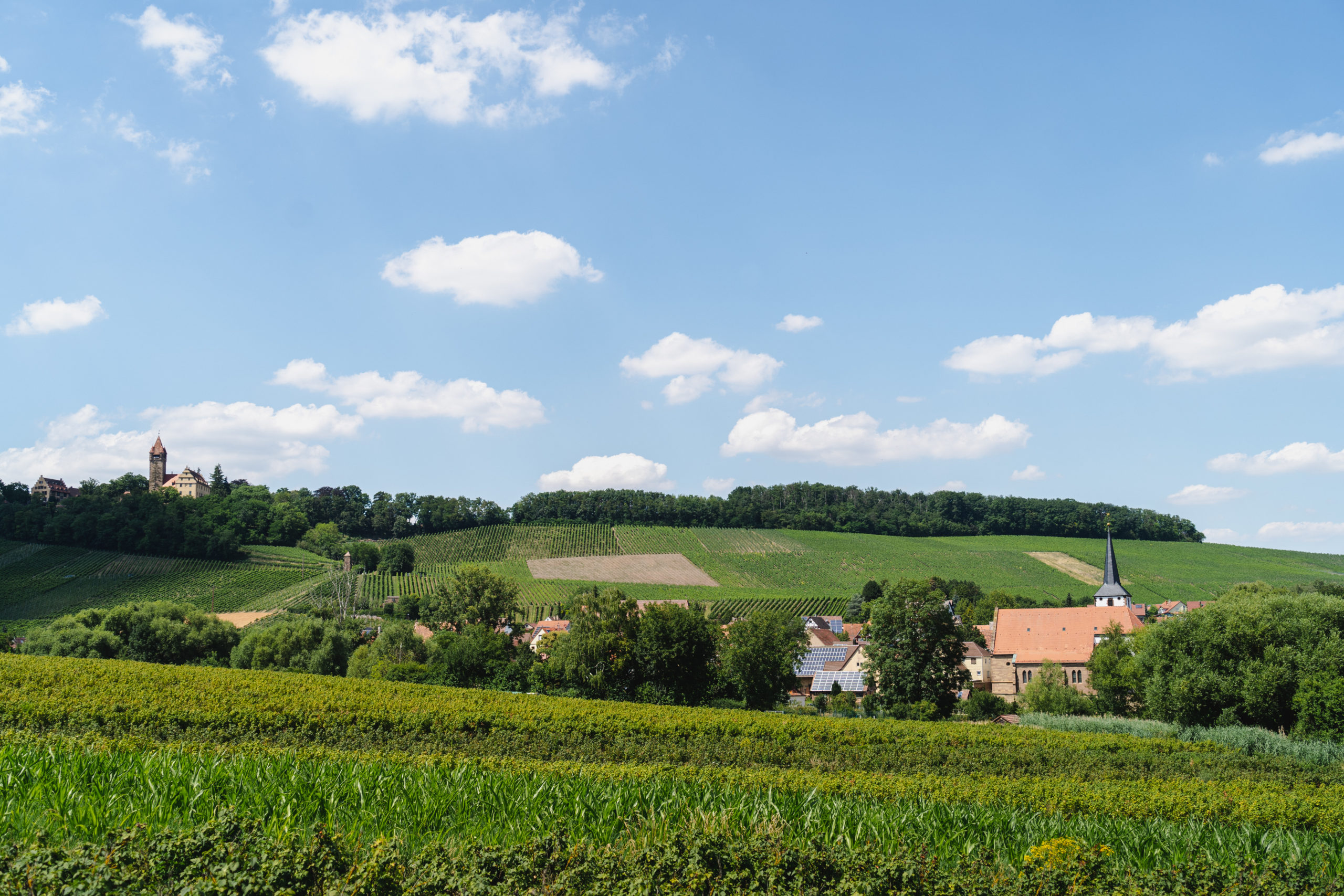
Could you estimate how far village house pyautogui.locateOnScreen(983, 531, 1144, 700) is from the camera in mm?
74375

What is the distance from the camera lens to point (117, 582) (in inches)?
3354

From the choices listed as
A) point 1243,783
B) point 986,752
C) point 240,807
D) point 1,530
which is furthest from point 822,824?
point 1,530

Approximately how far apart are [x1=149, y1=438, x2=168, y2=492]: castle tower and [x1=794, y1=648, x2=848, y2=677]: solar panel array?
15527 centimetres

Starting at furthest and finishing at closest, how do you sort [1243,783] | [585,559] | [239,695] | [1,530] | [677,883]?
[585,559] < [1,530] < [239,695] < [1243,783] < [677,883]

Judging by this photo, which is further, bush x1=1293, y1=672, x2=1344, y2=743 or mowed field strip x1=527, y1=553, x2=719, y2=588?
mowed field strip x1=527, y1=553, x2=719, y2=588

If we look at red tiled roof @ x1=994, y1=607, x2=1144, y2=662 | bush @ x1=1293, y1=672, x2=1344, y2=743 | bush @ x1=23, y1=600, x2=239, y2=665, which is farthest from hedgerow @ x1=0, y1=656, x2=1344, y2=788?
red tiled roof @ x1=994, y1=607, x2=1144, y2=662

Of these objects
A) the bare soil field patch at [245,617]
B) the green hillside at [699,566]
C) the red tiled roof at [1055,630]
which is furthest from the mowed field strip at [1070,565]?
the bare soil field patch at [245,617]

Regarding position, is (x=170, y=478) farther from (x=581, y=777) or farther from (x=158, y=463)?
(x=581, y=777)

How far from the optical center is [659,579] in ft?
349

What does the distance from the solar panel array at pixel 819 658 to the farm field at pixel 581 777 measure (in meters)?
53.2

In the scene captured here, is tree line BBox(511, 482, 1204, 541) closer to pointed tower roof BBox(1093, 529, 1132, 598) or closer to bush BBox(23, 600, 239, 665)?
pointed tower roof BBox(1093, 529, 1132, 598)

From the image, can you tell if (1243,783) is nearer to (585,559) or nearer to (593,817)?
(593,817)

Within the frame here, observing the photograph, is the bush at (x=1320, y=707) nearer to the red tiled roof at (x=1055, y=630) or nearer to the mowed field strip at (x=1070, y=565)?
the red tiled roof at (x=1055, y=630)

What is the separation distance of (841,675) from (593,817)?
Result: 75684 millimetres
